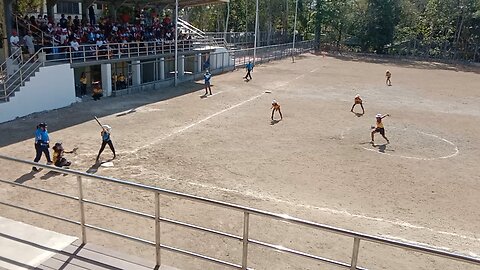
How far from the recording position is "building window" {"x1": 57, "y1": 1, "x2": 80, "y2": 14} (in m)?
32.3

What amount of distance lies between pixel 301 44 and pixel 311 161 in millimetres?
48018

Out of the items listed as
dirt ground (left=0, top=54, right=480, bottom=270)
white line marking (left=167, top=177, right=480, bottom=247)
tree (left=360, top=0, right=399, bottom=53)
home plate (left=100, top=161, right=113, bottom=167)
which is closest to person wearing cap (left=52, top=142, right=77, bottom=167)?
dirt ground (left=0, top=54, right=480, bottom=270)

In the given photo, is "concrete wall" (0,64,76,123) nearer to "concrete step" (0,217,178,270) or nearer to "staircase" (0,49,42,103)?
"staircase" (0,49,42,103)

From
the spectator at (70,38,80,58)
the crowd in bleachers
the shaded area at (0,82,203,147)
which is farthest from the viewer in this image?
the crowd in bleachers

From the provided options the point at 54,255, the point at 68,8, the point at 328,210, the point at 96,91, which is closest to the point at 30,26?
the point at 96,91

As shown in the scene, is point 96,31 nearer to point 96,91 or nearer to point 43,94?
point 96,91

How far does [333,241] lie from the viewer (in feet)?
28.0

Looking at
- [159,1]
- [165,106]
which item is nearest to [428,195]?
[165,106]

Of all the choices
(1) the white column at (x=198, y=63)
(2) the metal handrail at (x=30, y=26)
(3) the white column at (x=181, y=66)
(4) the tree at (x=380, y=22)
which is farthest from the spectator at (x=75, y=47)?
(4) the tree at (x=380, y=22)

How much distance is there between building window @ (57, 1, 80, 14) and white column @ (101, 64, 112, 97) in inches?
482

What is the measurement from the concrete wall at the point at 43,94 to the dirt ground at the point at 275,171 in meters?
0.54

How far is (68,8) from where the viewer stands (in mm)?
33656

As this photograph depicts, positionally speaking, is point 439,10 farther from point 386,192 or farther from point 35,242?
point 35,242

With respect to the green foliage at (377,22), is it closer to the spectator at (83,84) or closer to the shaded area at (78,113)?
the shaded area at (78,113)
